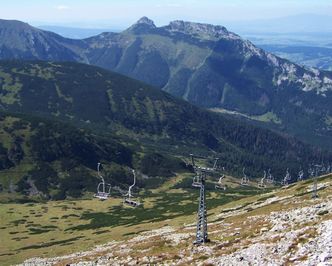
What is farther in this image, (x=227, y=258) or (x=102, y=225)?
(x=102, y=225)

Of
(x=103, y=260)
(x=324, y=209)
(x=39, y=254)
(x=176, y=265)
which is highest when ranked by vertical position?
(x=324, y=209)

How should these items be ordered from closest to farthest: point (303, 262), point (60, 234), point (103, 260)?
point (303, 262) → point (103, 260) → point (60, 234)

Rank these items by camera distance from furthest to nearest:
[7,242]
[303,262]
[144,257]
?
[7,242] < [144,257] < [303,262]

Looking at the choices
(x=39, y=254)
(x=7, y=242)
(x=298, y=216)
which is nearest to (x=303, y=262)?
(x=298, y=216)

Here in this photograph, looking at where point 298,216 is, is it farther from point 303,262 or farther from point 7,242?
point 7,242

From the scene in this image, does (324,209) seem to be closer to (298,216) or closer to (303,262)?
(298,216)

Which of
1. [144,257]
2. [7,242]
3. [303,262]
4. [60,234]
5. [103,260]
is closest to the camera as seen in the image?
[303,262]

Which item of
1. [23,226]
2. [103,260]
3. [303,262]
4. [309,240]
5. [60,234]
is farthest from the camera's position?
[23,226]

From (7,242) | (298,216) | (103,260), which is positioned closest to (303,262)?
(298,216)

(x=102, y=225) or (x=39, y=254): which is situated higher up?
(x=39, y=254)
